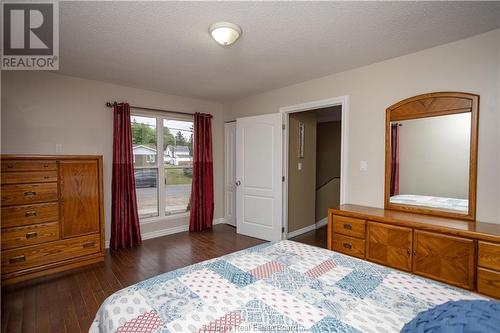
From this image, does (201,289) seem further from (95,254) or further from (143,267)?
(95,254)

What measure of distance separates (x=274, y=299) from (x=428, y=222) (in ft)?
5.91

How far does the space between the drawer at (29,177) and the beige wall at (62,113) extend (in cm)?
56

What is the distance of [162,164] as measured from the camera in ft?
13.9

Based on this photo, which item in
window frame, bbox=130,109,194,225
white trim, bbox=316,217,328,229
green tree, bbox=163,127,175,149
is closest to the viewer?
window frame, bbox=130,109,194,225

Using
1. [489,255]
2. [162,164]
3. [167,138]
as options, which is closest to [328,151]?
[167,138]

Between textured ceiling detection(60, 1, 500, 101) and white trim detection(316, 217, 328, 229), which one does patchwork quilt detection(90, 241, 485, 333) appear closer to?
textured ceiling detection(60, 1, 500, 101)

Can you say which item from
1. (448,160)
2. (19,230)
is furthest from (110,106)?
(448,160)

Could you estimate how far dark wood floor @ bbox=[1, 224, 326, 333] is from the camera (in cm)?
203

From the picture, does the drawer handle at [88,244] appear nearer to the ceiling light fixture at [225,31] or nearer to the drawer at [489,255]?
the ceiling light fixture at [225,31]

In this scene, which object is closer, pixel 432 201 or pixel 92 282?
pixel 432 201

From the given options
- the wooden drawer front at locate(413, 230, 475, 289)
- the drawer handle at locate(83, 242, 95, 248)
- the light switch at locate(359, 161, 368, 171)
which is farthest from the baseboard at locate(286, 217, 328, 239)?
the drawer handle at locate(83, 242, 95, 248)

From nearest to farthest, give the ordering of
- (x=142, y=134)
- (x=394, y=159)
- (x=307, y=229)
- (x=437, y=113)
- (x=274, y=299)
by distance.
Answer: (x=274, y=299) < (x=437, y=113) < (x=394, y=159) < (x=142, y=134) < (x=307, y=229)

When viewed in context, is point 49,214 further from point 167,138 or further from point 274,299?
point 274,299

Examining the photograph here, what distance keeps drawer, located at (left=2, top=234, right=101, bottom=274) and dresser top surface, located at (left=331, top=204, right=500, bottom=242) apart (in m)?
3.03
